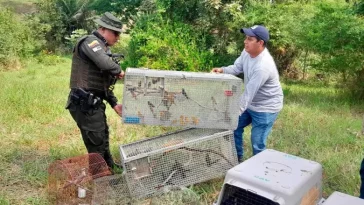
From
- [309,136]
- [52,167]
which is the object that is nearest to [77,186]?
[52,167]

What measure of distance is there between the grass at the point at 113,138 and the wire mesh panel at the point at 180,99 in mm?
747

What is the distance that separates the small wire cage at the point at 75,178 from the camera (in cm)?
395

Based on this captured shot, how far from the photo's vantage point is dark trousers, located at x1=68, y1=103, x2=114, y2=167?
4.11 meters

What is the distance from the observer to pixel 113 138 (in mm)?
5688

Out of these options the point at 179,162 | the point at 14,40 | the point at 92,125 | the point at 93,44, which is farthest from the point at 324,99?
the point at 14,40

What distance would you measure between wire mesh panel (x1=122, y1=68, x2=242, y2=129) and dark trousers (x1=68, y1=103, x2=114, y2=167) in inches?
21.0

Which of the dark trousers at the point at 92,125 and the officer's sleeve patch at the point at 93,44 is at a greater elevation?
the officer's sleeve patch at the point at 93,44

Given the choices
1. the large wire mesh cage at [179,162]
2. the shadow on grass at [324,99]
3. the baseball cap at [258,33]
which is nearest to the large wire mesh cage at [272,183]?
the large wire mesh cage at [179,162]

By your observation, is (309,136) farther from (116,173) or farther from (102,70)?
(102,70)

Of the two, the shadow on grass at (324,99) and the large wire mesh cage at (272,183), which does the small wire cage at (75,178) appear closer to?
the large wire mesh cage at (272,183)

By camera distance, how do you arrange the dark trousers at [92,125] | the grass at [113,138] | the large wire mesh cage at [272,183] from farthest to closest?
the grass at [113,138], the dark trousers at [92,125], the large wire mesh cage at [272,183]

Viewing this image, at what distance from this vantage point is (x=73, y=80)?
409 cm

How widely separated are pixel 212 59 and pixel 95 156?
978 centimetres

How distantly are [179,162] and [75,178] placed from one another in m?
1.10
